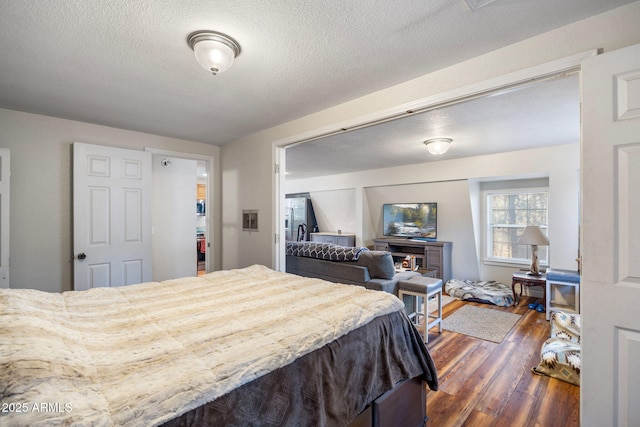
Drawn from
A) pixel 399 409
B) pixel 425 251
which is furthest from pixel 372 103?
pixel 425 251

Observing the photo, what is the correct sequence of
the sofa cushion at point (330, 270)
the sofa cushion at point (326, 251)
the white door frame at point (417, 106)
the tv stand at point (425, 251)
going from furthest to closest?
the tv stand at point (425, 251)
the sofa cushion at point (326, 251)
the sofa cushion at point (330, 270)
the white door frame at point (417, 106)

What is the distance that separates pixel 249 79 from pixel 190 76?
0.43 meters

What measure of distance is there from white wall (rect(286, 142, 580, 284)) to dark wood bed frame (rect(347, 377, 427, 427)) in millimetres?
3785

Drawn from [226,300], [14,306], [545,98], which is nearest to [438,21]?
[545,98]

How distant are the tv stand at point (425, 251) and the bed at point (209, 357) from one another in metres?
4.01

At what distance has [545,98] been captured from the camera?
8.29 feet

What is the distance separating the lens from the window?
4.99 metres

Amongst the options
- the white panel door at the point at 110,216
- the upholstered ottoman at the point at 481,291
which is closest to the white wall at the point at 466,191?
the upholstered ottoman at the point at 481,291

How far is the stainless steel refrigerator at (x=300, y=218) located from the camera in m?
7.89

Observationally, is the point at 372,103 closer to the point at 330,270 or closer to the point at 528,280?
the point at 330,270

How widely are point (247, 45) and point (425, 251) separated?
4.97m

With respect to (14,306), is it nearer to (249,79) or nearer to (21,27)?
(21,27)

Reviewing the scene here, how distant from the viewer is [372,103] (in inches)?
95.3

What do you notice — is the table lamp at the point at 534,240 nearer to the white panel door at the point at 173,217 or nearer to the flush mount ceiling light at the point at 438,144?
the flush mount ceiling light at the point at 438,144
